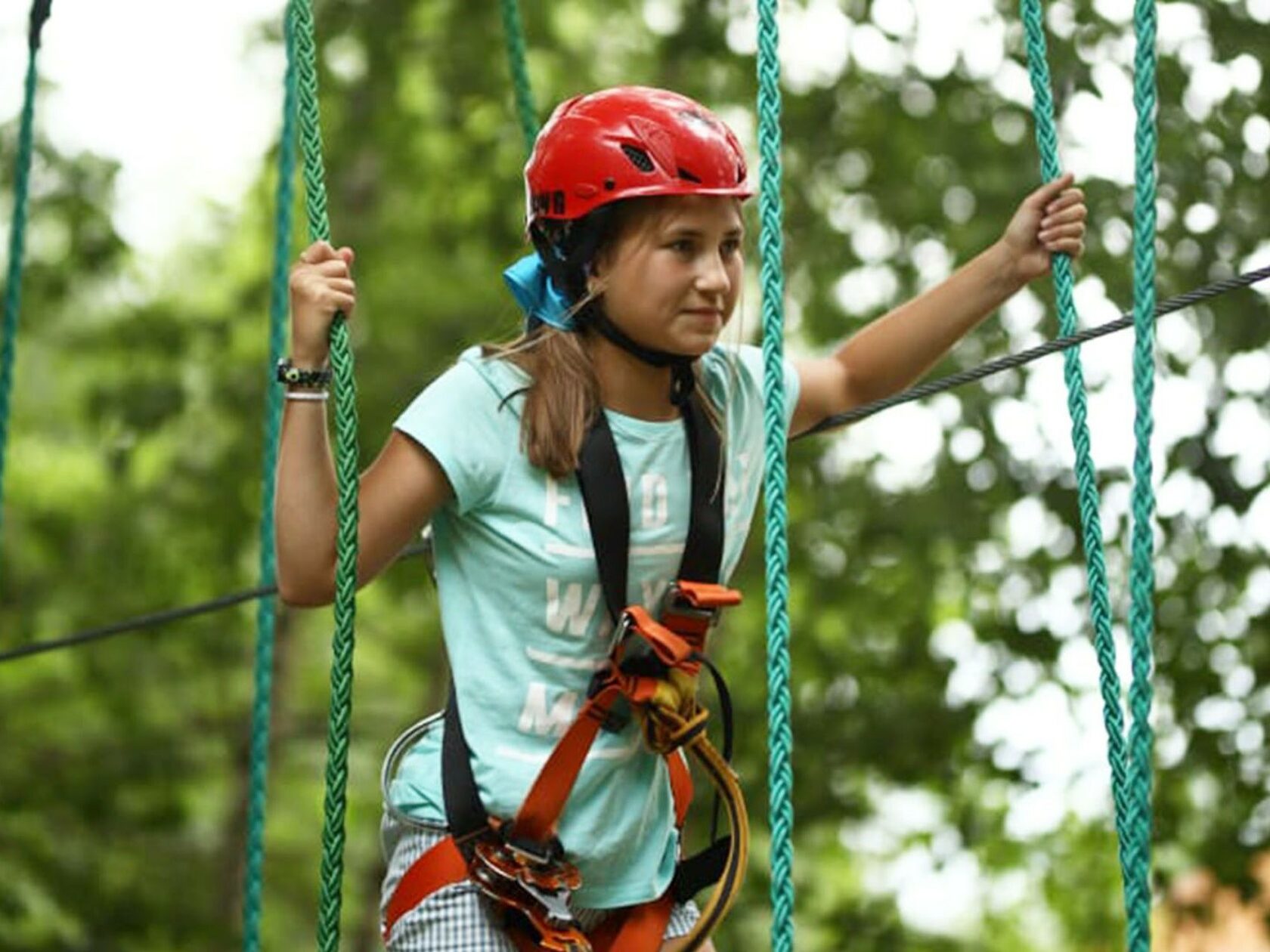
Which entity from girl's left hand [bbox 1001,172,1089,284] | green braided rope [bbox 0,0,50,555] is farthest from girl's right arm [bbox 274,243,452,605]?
green braided rope [bbox 0,0,50,555]

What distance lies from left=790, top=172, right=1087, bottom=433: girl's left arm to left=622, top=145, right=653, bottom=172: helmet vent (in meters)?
0.45

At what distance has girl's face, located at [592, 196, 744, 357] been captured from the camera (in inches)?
85.8

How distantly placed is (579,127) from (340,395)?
402 mm

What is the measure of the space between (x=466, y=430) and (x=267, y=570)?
76.6 inches

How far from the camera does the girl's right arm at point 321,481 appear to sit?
6.94ft

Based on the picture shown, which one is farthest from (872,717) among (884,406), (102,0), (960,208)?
(102,0)

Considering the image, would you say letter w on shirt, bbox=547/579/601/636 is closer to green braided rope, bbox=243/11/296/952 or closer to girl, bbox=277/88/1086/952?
girl, bbox=277/88/1086/952

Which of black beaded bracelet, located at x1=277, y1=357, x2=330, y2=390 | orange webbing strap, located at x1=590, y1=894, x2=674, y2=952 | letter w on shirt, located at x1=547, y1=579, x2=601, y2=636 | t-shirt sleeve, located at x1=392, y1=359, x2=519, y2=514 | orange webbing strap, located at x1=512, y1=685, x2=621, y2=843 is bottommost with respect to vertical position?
orange webbing strap, located at x1=590, y1=894, x2=674, y2=952

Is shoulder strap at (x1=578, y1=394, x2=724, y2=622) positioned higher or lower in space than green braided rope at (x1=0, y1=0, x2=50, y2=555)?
lower

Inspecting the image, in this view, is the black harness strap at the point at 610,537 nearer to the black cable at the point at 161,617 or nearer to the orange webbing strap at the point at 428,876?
the orange webbing strap at the point at 428,876

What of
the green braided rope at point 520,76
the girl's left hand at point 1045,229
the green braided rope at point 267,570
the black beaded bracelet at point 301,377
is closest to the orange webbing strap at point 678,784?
the black beaded bracelet at point 301,377

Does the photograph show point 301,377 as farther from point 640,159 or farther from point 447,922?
point 447,922

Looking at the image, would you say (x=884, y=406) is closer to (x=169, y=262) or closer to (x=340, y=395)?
(x=340, y=395)

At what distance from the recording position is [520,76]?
3.68m
